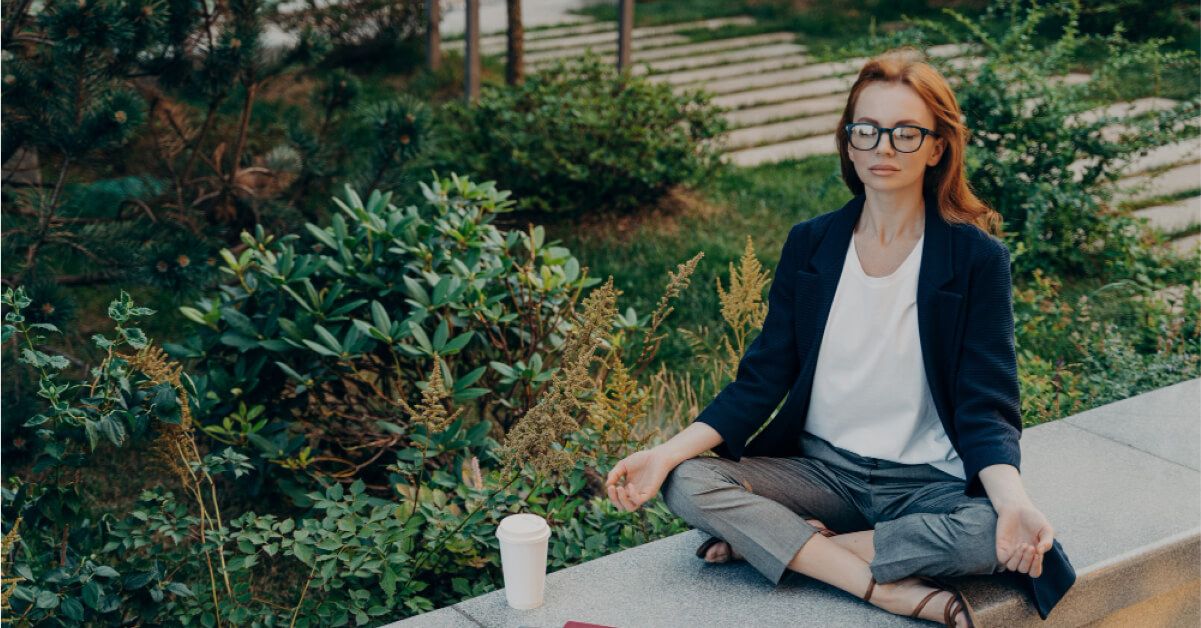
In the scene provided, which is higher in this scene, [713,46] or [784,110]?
[713,46]

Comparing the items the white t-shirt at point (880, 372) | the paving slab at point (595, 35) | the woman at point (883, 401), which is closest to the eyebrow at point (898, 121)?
the woman at point (883, 401)

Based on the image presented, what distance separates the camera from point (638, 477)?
266 centimetres

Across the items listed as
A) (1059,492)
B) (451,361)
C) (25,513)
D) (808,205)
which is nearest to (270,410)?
(451,361)

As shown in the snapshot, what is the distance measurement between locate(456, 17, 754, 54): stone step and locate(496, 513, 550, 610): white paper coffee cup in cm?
728

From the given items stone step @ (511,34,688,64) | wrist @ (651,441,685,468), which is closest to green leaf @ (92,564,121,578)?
wrist @ (651,441,685,468)

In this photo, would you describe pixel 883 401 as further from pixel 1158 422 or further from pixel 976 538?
pixel 1158 422

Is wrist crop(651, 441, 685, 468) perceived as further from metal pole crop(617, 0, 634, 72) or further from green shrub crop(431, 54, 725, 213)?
metal pole crop(617, 0, 634, 72)

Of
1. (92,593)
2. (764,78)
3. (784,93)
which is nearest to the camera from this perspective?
(92,593)

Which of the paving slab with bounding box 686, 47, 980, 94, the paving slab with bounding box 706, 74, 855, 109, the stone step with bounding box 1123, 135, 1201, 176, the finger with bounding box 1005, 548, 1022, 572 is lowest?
the finger with bounding box 1005, 548, 1022, 572

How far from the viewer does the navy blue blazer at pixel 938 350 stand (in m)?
2.58

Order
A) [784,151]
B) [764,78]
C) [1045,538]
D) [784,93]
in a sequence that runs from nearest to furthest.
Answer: [1045,538] < [784,151] < [784,93] < [764,78]

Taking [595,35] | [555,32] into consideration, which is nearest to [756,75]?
[595,35]

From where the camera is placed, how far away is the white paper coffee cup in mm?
2494

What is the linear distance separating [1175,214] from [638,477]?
4.64 m
